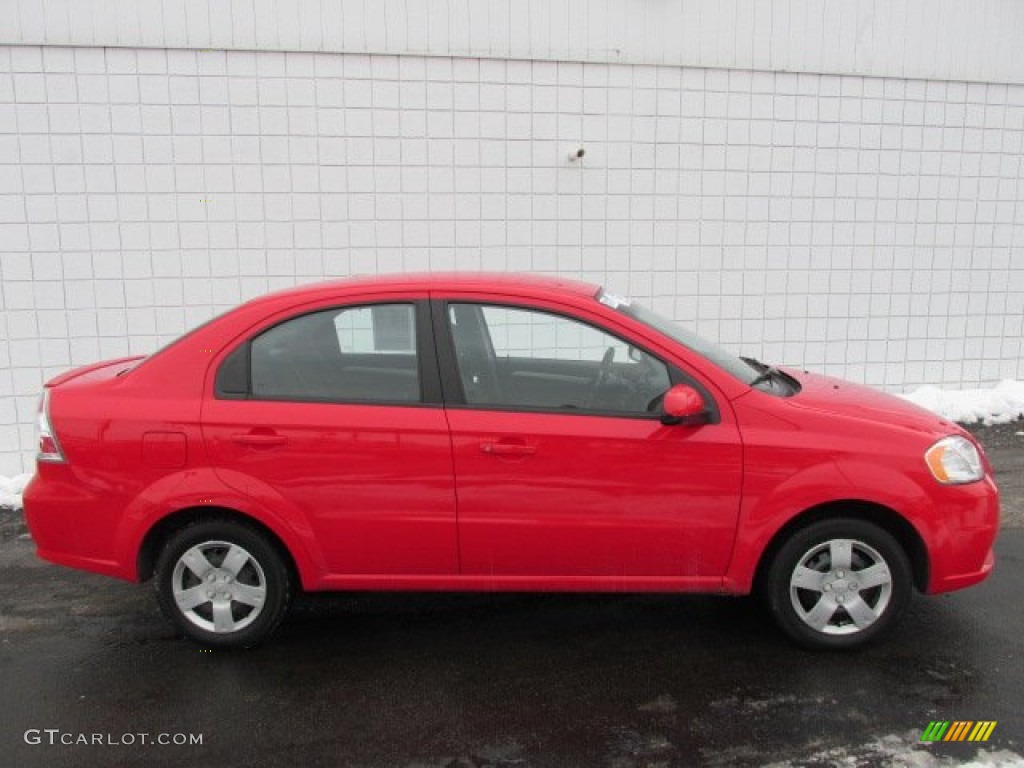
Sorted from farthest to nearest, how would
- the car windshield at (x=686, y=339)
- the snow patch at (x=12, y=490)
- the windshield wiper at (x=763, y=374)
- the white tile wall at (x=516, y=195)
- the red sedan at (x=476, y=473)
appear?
the white tile wall at (x=516, y=195)
the snow patch at (x=12, y=490)
the windshield wiper at (x=763, y=374)
the car windshield at (x=686, y=339)
the red sedan at (x=476, y=473)

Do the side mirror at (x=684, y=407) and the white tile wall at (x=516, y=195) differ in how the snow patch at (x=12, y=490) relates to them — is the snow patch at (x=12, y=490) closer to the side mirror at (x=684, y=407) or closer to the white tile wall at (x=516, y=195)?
the white tile wall at (x=516, y=195)

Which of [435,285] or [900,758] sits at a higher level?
[435,285]

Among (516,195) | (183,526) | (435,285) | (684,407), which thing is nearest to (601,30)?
(516,195)

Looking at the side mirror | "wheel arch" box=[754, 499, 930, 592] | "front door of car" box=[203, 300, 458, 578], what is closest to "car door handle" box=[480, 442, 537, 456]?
"front door of car" box=[203, 300, 458, 578]

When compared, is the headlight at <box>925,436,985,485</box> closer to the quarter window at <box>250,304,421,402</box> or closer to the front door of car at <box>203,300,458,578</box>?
the front door of car at <box>203,300,458,578</box>

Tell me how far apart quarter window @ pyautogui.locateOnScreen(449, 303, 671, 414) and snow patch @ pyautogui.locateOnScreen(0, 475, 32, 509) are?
397 centimetres

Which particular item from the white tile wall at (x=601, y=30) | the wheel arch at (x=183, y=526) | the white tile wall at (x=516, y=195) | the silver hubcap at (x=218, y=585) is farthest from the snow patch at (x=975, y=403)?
the silver hubcap at (x=218, y=585)

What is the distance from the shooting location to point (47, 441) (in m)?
3.68

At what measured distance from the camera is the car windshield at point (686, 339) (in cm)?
374

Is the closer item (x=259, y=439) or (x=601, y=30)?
(x=259, y=439)

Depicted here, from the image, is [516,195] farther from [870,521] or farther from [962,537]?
[962,537]

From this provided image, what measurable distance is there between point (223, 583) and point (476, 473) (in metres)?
1.22

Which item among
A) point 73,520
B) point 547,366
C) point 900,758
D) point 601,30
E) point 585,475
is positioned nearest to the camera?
point 900,758

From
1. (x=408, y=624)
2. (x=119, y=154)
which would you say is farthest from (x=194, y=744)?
(x=119, y=154)
